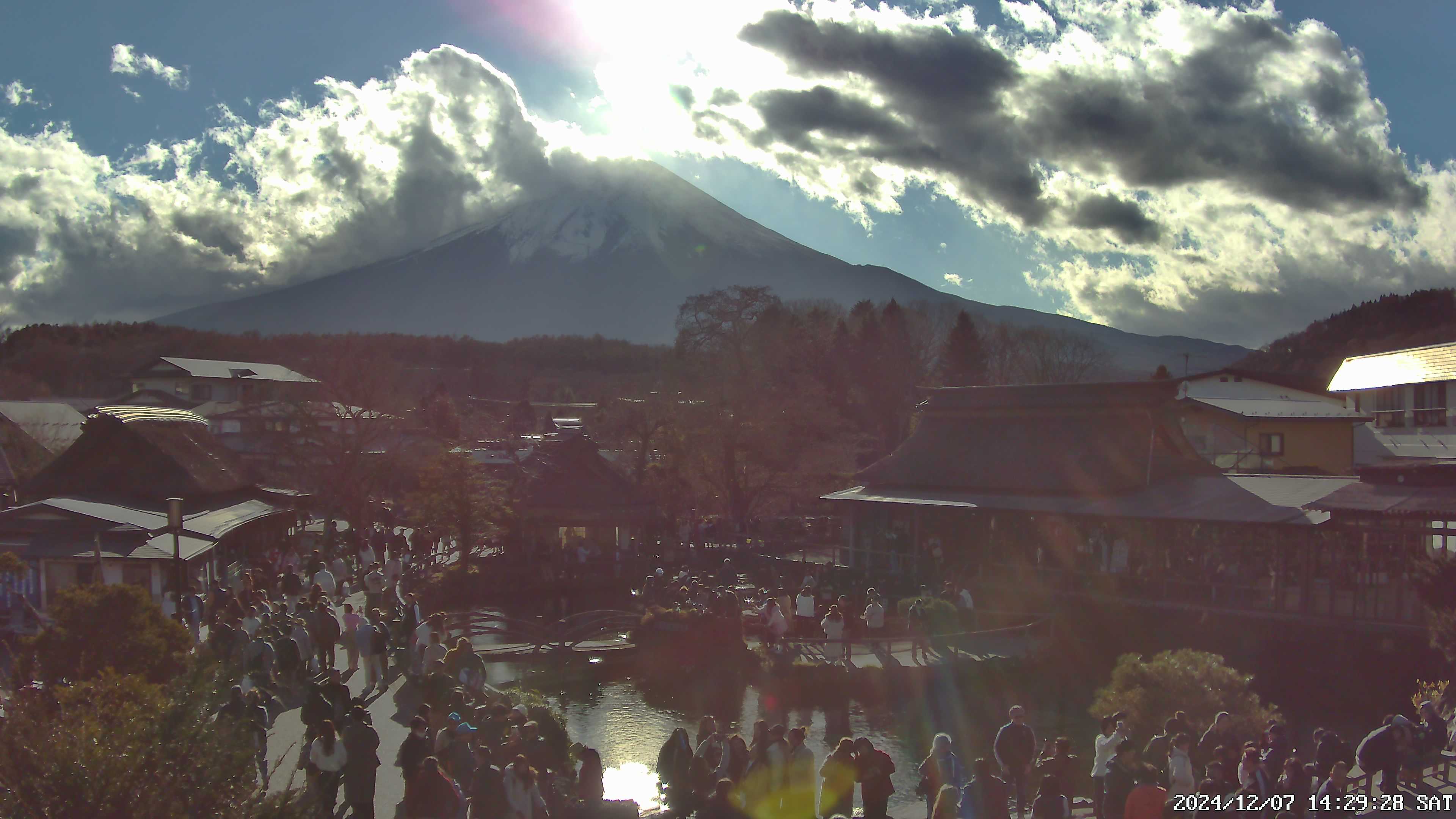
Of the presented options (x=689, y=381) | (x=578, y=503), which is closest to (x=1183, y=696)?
(x=578, y=503)

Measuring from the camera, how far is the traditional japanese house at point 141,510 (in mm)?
16094

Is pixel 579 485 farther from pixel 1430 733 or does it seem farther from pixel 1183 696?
pixel 1430 733

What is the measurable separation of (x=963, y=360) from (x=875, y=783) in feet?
157

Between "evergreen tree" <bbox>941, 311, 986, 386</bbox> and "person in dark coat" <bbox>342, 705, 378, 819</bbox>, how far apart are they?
47.6 metres

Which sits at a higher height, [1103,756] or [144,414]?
[144,414]

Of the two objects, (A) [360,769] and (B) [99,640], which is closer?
(A) [360,769]

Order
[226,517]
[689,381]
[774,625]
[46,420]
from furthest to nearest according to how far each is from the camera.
Answer: [689,381], [46,420], [226,517], [774,625]

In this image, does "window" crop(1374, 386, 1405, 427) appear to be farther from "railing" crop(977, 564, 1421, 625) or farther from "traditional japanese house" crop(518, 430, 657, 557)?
"traditional japanese house" crop(518, 430, 657, 557)

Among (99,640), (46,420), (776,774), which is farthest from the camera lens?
(46,420)

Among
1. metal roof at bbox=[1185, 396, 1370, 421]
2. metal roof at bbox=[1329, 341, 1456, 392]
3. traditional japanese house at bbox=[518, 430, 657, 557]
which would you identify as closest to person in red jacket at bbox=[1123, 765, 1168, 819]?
traditional japanese house at bbox=[518, 430, 657, 557]

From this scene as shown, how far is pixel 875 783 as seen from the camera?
787 centimetres

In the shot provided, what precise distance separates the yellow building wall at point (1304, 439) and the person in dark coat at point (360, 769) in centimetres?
2899

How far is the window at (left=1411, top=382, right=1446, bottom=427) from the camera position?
29.8m

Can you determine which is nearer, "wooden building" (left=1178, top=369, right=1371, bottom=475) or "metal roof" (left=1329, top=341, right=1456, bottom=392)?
"wooden building" (left=1178, top=369, right=1371, bottom=475)
